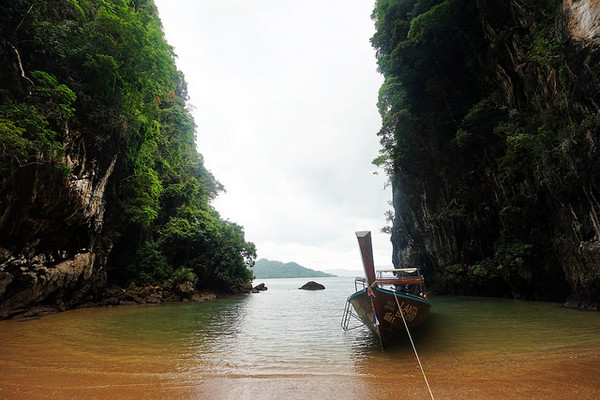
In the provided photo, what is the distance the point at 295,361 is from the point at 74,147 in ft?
37.3

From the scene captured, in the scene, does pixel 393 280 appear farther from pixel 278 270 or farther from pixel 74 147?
pixel 278 270

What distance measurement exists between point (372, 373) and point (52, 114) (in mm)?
12479

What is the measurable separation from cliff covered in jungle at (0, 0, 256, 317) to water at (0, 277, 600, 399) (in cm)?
264

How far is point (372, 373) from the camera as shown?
4496 mm

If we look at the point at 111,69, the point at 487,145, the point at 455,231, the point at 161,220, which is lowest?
the point at 455,231

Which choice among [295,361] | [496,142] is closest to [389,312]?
[295,361]

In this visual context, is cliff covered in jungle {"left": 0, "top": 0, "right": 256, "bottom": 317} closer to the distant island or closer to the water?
the water

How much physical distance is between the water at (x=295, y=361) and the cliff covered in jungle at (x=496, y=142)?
469cm

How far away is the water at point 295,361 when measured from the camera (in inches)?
148

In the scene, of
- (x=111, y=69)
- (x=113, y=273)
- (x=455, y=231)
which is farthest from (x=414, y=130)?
(x=113, y=273)

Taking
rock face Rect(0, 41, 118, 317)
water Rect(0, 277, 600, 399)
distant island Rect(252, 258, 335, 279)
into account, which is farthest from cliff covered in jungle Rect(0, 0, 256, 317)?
distant island Rect(252, 258, 335, 279)

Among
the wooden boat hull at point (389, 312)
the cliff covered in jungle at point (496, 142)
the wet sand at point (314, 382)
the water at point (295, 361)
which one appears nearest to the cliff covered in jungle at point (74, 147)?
the water at point (295, 361)

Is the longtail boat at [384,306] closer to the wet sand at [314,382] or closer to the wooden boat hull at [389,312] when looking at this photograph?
the wooden boat hull at [389,312]

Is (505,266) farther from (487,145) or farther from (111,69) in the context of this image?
(111,69)
